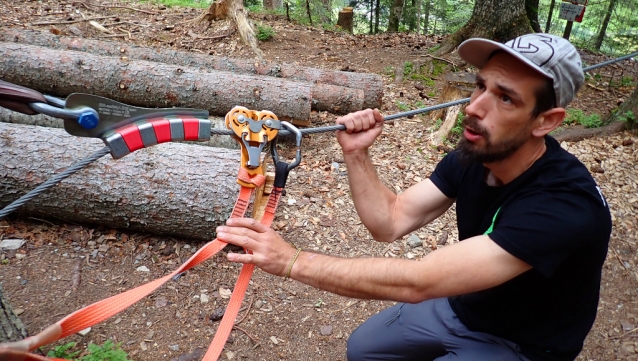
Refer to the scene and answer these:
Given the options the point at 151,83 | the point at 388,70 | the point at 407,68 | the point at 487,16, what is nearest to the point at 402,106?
the point at 407,68

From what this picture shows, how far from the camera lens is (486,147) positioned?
1817mm

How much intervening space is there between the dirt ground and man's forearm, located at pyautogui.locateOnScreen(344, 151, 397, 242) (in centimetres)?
116

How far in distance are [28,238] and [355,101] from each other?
4126 mm

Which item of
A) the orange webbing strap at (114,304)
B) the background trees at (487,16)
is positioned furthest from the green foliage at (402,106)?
the orange webbing strap at (114,304)

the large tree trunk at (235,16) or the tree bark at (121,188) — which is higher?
the large tree trunk at (235,16)

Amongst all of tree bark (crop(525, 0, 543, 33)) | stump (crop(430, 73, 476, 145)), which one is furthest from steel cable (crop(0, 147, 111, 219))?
tree bark (crop(525, 0, 543, 33))

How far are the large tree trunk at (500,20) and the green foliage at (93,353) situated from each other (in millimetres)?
7609

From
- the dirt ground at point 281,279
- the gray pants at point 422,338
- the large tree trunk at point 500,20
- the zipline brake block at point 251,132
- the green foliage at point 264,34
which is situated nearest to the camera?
the zipline brake block at point 251,132

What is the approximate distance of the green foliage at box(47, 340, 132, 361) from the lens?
2.48 meters

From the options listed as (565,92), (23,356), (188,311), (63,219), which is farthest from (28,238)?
(565,92)

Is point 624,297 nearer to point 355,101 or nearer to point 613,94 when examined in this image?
point 355,101

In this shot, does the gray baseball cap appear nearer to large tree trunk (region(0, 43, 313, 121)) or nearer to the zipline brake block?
the zipline brake block

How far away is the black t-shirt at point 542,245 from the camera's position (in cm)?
160

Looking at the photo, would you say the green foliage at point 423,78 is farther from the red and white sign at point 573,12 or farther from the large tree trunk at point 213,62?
the red and white sign at point 573,12
